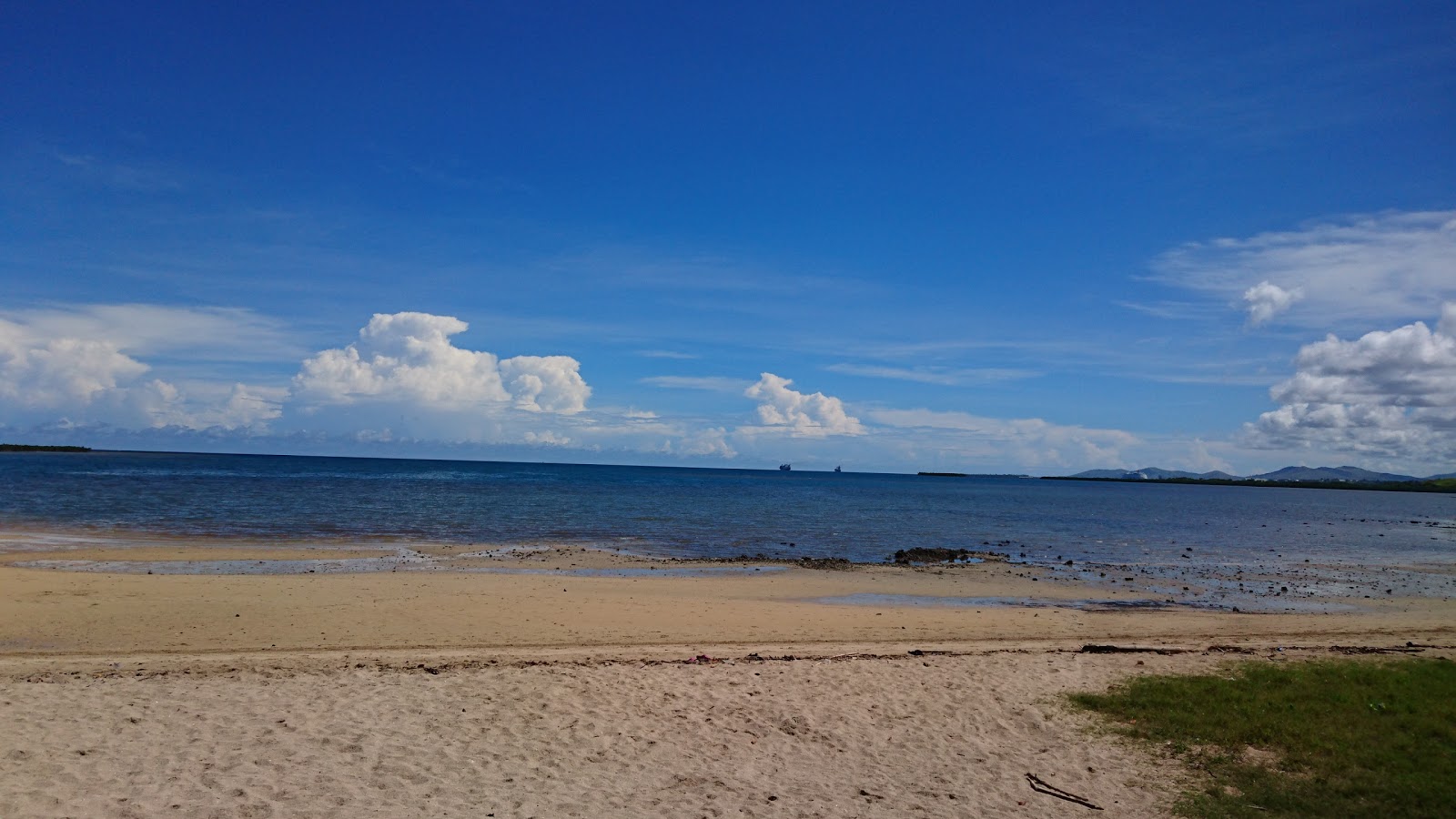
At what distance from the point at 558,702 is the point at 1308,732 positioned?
393 inches

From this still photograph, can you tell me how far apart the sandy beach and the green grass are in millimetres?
708

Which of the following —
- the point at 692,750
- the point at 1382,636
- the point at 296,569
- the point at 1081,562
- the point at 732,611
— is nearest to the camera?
the point at 692,750

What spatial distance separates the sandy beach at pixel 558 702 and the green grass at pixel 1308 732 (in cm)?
71

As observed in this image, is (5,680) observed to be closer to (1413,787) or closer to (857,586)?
(1413,787)

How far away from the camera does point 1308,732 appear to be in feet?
34.8

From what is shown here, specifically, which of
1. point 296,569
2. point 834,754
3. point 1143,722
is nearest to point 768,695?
point 834,754

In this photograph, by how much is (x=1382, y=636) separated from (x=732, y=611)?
15165 millimetres

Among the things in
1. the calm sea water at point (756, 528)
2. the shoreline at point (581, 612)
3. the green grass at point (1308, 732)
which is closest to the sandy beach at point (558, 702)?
the shoreline at point (581, 612)

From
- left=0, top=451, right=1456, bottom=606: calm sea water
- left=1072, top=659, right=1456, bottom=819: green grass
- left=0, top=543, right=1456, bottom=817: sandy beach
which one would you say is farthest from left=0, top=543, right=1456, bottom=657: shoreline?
left=0, top=451, right=1456, bottom=606: calm sea water

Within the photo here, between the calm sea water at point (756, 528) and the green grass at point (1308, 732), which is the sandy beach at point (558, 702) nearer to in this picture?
the green grass at point (1308, 732)

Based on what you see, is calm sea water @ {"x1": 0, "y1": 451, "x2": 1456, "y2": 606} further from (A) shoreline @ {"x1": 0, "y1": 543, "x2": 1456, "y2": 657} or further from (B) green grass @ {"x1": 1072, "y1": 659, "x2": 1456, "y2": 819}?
(B) green grass @ {"x1": 1072, "y1": 659, "x2": 1456, "y2": 819}

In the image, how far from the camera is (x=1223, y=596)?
27.1 meters

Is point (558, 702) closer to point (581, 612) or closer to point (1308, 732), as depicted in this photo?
point (581, 612)

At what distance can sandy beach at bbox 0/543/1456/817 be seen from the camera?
345 inches
